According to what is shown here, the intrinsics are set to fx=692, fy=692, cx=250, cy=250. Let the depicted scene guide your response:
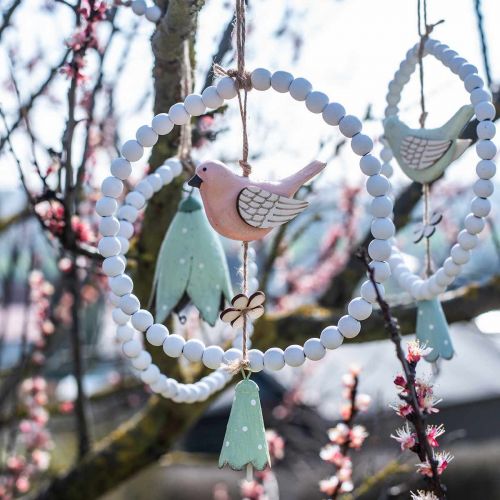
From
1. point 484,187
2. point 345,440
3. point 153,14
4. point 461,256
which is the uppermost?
point 153,14

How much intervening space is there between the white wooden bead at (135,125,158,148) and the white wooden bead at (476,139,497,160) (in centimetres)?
48

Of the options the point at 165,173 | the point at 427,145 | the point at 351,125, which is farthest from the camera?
the point at 165,173

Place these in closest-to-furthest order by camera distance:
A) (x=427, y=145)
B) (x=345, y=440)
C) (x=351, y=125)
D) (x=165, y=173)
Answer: (x=351, y=125)
(x=427, y=145)
(x=165, y=173)
(x=345, y=440)

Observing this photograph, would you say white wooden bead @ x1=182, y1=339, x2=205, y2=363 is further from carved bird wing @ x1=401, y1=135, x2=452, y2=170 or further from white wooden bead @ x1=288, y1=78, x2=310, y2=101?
carved bird wing @ x1=401, y1=135, x2=452, y2=170

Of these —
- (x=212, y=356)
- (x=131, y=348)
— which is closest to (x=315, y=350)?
(x=212, y=356)

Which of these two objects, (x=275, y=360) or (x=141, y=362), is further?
(x=141, y=362)

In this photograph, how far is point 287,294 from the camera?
3.46 meters

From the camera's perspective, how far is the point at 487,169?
1.04m

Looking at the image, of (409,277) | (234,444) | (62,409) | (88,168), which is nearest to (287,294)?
(62,409)

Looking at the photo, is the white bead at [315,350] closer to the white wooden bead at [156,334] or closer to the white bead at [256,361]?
the white bead at [256,361]

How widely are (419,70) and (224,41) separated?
20.9 inches

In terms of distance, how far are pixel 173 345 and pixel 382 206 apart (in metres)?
0.34

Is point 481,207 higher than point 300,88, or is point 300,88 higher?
point 300,88

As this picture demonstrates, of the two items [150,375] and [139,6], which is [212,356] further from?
[139,6]
